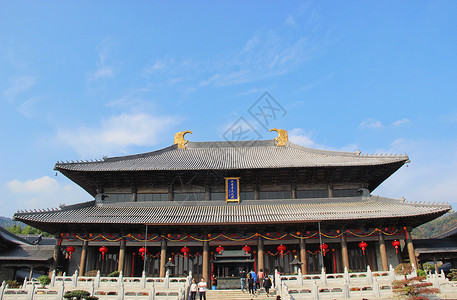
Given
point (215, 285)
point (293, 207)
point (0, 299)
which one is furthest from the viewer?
point (293, 207)

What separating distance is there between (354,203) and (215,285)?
11.7m

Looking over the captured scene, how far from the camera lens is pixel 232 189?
1082 inches

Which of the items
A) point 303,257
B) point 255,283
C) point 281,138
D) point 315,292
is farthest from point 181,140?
point 315,292

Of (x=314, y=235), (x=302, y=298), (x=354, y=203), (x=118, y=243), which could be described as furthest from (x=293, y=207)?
(x=118, y=243)

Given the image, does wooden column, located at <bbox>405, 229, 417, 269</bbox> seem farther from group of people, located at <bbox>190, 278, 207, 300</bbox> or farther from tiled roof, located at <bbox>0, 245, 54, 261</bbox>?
tiled roof, located at <bbox>0, 245, 54, 261</bbox>

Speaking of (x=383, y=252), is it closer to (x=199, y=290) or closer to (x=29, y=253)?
(x=199, y=290)

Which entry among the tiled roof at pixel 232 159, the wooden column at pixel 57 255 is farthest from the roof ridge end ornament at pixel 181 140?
the wooden column at pixel 57 255

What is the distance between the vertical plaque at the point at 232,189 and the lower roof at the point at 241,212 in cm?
49

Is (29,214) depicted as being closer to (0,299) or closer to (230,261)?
(0,299)

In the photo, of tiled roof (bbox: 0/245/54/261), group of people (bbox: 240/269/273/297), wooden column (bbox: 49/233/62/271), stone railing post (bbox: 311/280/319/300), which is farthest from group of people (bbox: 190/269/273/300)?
tiled roof (bbox: 0/245/54/261)

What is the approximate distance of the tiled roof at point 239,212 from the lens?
2345cm

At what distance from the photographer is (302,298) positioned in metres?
16.8

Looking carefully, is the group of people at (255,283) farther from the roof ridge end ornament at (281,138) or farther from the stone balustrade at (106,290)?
the roof ridge end ornament at (281,138)

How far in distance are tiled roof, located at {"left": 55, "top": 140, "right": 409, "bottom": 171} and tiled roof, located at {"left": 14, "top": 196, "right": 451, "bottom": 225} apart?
2.80 metres
